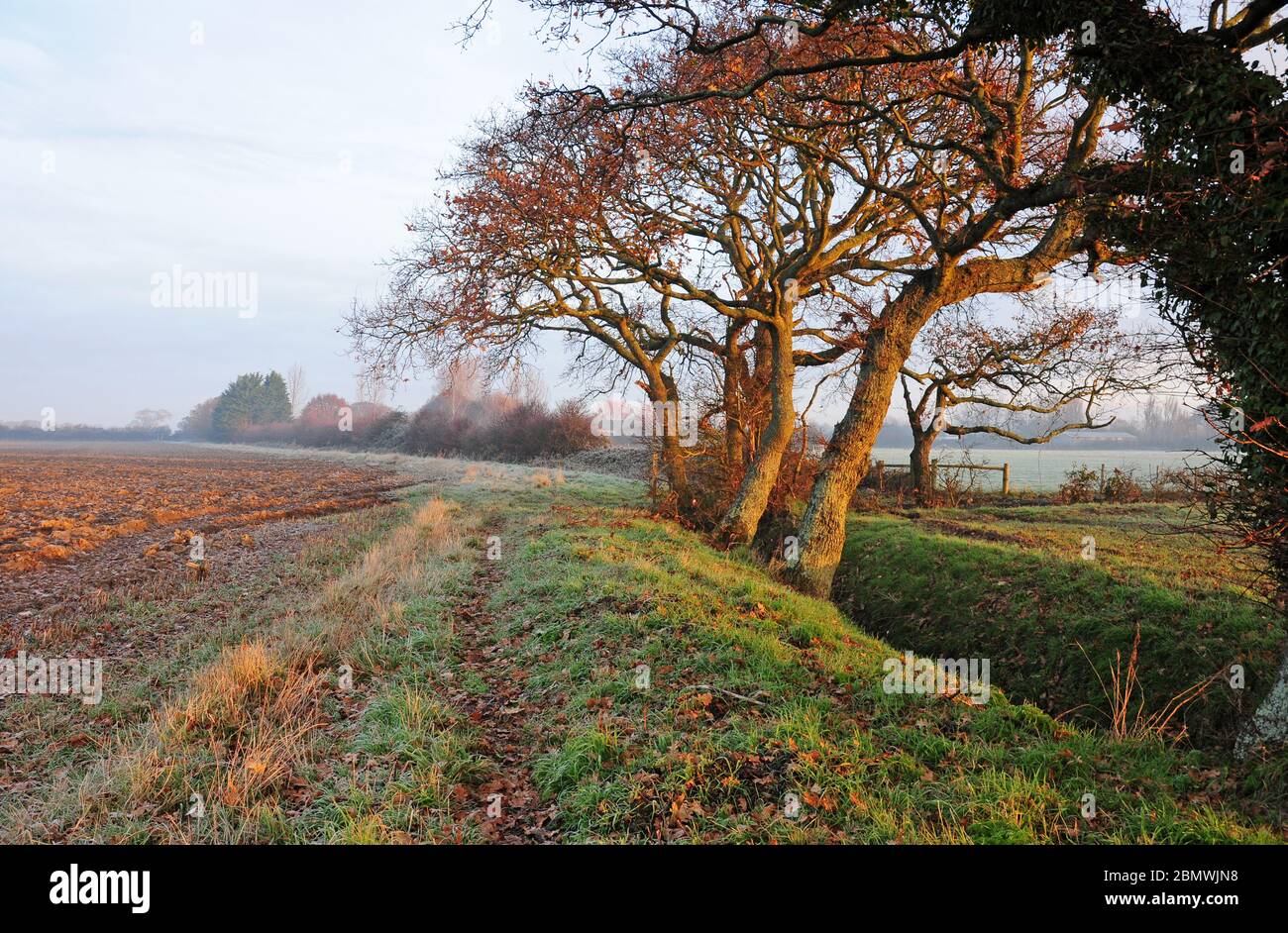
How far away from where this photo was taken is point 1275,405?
4945 millimetres

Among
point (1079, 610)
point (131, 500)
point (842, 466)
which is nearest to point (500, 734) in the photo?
point (842, 466)

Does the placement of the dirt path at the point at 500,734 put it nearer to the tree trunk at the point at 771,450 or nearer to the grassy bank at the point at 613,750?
the grassy bank at the point at 613,750

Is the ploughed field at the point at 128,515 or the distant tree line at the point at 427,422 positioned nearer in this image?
the ploughed field at the point at 128,515

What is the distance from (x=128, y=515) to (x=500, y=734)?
20958mm

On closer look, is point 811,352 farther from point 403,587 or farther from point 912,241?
point 403,587

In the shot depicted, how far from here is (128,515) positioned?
66.0 feet

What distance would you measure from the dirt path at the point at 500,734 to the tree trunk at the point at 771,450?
672 centimetres

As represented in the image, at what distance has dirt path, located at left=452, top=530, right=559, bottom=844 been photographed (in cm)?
447

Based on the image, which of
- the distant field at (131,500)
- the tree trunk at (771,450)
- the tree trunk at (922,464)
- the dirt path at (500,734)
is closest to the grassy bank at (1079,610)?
the tree trunk at (771,450)

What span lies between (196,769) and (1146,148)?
1015cm

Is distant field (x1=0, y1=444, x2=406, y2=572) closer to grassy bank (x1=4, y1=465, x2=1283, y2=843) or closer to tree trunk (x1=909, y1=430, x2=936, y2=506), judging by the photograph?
grassy bank (x1=4, y1=465, x2=1283, y2=843)

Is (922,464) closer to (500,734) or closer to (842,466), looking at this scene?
(842,466)

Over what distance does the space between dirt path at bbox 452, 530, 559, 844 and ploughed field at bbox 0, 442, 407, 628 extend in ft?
27.1

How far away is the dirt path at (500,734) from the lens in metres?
4.47
